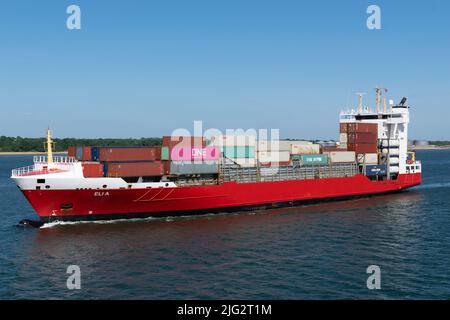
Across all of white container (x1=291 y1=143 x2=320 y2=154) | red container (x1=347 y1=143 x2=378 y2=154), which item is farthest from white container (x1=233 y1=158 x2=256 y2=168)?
red container (x1=347 y1=143 x2=378 y2=154)

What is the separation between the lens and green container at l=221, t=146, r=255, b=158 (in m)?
41.8

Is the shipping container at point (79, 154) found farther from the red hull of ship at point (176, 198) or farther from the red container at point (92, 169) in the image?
the red hull of ship at point (176, 198)

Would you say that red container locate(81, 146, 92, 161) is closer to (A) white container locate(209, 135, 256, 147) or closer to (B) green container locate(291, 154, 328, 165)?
(A) white container locate(209, 135, 256, 147)

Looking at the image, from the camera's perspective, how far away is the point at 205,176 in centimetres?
4003

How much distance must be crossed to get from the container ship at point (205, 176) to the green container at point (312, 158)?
11cm

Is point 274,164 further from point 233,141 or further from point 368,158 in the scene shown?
point 368,158

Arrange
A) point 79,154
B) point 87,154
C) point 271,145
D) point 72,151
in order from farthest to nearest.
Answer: point 271,145, point 72,151, point 79,154, point 87,154

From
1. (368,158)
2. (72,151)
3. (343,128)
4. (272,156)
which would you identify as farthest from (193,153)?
(368,158)

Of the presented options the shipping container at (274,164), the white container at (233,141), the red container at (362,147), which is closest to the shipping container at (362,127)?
the red container at (362,147)

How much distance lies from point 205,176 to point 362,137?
881 inches

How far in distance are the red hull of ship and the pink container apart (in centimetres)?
268

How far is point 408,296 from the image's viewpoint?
64.5ft

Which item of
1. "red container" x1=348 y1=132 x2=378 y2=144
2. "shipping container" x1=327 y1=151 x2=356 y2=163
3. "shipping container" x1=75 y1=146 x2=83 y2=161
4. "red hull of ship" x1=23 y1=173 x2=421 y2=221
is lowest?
"red hull of ship" x1=23 y1=173 x2=421 y2=221
